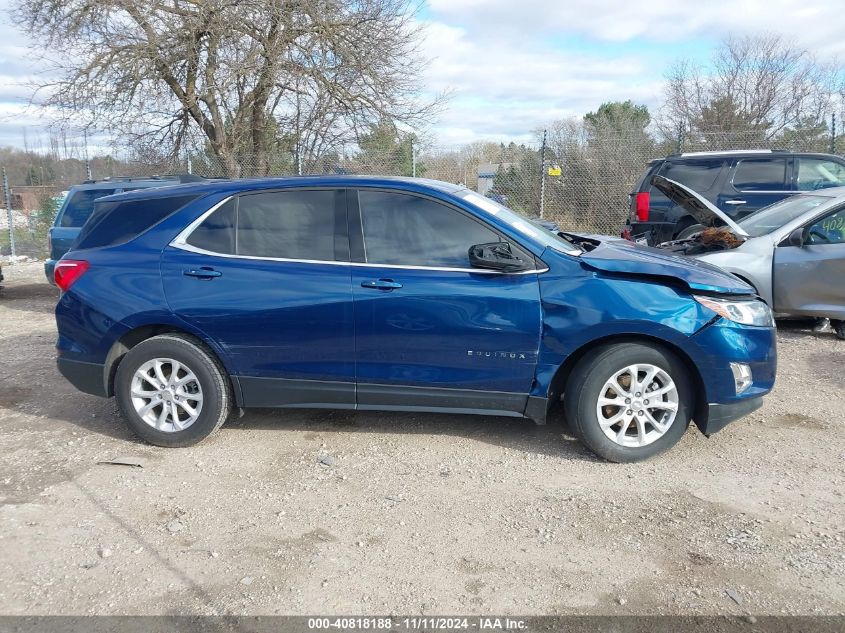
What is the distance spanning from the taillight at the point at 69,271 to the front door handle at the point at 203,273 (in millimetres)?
787

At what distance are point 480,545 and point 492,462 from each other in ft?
3.18

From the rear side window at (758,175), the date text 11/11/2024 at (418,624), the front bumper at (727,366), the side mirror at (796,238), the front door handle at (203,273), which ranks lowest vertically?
the date text 11/11/2024 at (418,624)

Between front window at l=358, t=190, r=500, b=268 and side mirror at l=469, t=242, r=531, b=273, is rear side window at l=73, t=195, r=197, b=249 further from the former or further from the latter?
side mirror at l=469, t=242, r=531, b=273

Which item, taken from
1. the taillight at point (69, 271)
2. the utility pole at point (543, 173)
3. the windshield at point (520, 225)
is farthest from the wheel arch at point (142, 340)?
the utility pole at point (543, 173)

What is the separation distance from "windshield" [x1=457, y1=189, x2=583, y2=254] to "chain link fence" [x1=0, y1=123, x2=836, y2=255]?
9.42m

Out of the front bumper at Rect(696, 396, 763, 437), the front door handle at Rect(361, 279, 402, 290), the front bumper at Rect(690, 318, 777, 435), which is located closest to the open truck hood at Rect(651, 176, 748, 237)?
the front bumper at Rect(690, 318, 777, 435)

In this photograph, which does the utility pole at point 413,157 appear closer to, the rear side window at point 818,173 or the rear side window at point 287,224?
the rear side window at point 818,173

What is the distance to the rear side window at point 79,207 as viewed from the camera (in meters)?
9.54

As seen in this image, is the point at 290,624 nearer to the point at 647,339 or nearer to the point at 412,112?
the point at 647,339

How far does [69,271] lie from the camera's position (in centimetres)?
472

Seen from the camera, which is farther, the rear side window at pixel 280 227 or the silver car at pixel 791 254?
the silver car at pixel 791 254

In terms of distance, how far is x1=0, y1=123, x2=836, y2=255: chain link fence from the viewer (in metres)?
14.1

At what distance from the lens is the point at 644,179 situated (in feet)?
33.1

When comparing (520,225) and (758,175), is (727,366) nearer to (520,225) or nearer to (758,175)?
(520,225)
